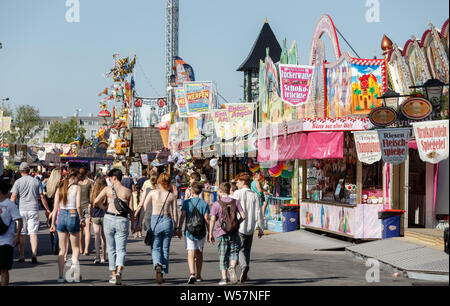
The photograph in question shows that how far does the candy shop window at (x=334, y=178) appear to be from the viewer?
18.8 m

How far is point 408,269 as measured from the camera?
1233cm

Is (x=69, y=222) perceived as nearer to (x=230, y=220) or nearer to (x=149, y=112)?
(x=230, y=220)

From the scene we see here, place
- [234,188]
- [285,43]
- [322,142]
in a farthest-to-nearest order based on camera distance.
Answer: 1. [285,43]
2. [322,142]
3. [234,188]

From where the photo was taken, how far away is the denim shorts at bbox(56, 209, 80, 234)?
1127 centimetres

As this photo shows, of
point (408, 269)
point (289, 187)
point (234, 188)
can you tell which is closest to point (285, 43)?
point (289, 187)

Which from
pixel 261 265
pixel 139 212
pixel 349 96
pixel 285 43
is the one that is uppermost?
pixel 285 43

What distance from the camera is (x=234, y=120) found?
2648 cm

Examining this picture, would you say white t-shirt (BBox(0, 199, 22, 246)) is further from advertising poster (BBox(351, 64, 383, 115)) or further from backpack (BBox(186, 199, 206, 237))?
advertising poster (BBox(351, 64, 383, 115))

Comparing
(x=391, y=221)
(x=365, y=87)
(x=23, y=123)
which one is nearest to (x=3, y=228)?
(x=391, y=221)

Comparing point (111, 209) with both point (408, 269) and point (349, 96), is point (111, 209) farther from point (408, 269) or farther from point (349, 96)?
point (349, 96)

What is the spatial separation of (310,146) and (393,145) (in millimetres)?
3623

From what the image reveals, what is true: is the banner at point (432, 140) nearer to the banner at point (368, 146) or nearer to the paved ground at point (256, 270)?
the paved ground at point (256, 270)
